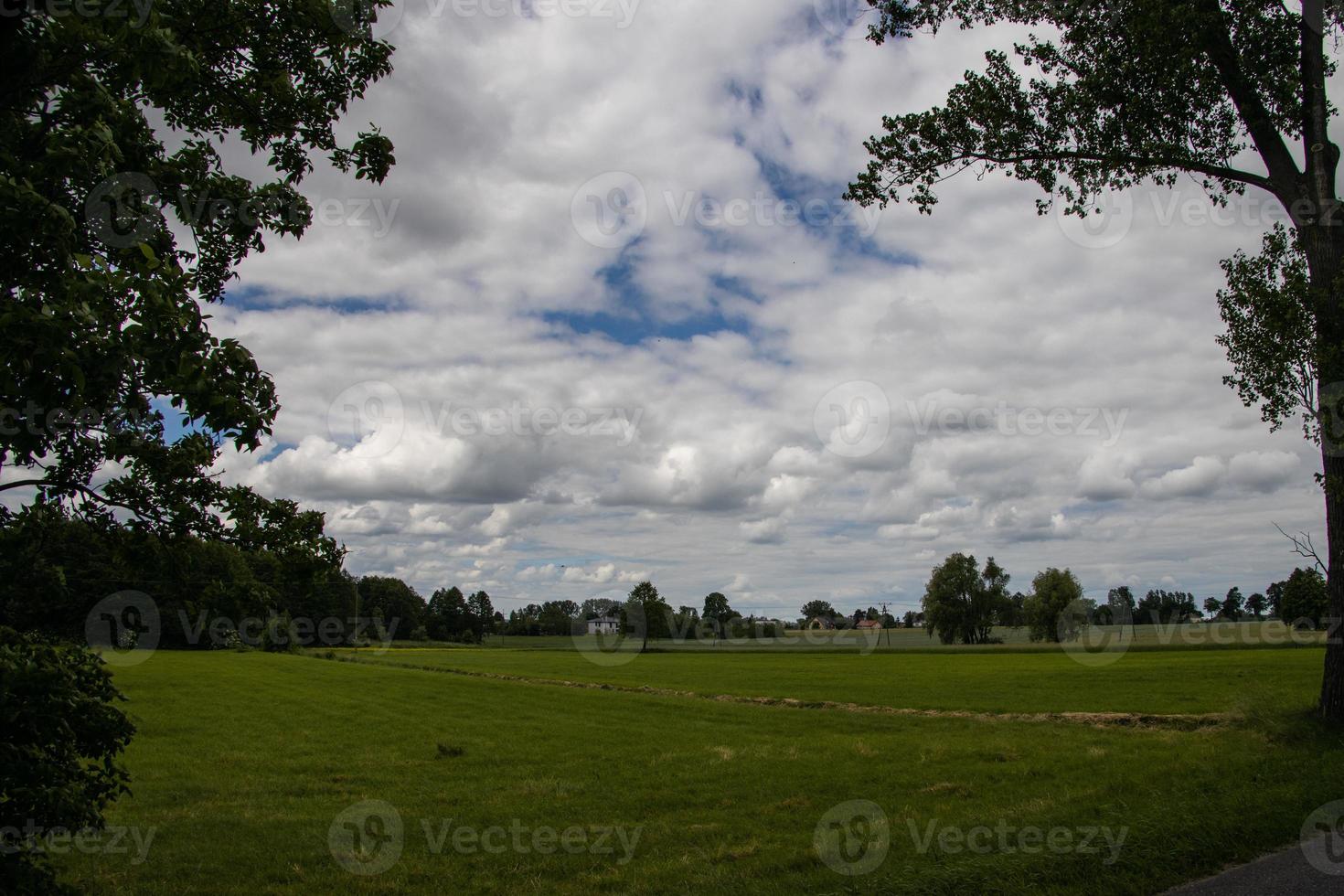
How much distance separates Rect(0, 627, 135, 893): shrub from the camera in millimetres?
6957

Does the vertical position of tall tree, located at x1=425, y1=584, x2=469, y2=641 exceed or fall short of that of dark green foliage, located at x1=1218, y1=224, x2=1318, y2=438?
it falls short

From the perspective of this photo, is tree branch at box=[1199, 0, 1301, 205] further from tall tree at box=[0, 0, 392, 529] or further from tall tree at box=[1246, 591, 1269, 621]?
tall tree at box=[1246, 591, 1269, 621]

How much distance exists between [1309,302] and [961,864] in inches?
548

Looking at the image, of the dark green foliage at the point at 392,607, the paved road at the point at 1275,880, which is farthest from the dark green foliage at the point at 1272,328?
the dark green foliage at the point at 392,607

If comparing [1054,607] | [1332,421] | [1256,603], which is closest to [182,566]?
[1332,421]

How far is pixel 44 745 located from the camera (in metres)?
7.42

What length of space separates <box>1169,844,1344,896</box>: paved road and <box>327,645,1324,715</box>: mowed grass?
12863mm

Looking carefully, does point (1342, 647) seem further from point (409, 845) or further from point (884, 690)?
point (884, 690)

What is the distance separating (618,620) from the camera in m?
134

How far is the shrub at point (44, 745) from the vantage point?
6957 mm

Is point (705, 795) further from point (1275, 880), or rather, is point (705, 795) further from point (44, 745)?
point (44, 745)

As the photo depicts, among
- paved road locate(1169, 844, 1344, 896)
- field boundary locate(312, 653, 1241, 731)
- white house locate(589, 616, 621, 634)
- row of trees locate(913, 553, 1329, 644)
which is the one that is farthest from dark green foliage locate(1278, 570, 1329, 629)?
white house locate(589, 616, 621, 634)

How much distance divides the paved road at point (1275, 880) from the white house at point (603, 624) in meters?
132

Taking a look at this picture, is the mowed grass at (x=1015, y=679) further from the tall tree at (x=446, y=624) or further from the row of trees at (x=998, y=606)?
the tall tree at (x=446, y=624)
